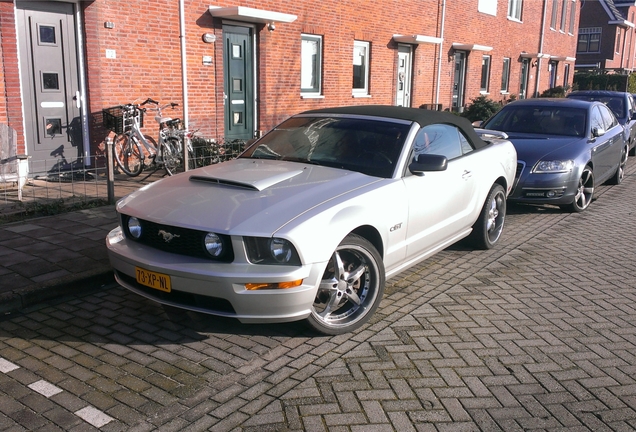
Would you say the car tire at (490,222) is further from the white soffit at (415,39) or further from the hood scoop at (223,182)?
the white soffit at (415,39)

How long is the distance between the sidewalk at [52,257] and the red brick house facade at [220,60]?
267cm

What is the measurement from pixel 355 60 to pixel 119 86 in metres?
7.80

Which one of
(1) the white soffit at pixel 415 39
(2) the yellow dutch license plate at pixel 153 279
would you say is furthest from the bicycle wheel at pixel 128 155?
(1) the white soffit at pixel 415 39

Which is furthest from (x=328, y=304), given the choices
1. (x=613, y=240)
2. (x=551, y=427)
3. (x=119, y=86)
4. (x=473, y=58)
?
A: (x=473, y=58)

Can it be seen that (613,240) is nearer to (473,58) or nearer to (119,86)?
(119,86)

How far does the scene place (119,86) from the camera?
10.5 m

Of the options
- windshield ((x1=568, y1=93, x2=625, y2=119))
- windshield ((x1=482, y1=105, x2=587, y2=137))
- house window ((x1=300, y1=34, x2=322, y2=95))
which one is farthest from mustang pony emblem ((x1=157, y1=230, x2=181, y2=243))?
windshield ((x1=568, y1=93, x2=625, y2=119))

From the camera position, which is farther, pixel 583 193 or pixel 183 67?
pixel 183 67

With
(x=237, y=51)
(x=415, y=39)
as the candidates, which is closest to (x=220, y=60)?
(x=237, y=51)

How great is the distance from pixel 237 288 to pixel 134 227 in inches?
46.0

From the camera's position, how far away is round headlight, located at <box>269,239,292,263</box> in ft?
13.3

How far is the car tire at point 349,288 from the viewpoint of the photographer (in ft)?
14.6

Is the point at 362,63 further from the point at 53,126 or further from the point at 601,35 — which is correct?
the point at 601,35

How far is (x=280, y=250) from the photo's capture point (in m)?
4.07
